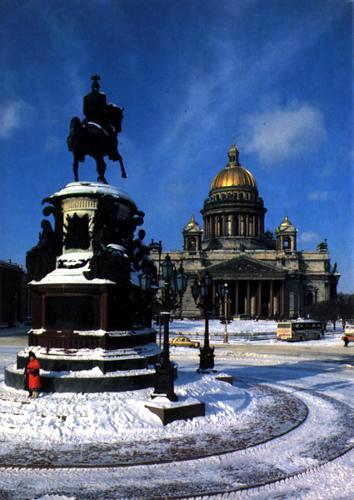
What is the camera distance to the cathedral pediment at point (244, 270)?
Answer: 342 ft

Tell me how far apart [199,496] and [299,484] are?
170cm

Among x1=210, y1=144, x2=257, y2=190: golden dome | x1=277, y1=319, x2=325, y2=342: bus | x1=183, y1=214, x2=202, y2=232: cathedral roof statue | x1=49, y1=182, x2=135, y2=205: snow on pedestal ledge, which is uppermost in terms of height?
x1=210, y1=144, x2=257, y2=190: golden dome

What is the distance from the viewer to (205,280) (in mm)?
18281

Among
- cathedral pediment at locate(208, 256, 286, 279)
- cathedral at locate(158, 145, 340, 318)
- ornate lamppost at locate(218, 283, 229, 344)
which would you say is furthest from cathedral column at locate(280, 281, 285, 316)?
ornate lamppost at locate(218, 283, 229, 344)

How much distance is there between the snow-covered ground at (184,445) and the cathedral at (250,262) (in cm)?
8348

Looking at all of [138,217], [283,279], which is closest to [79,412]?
[138,217]

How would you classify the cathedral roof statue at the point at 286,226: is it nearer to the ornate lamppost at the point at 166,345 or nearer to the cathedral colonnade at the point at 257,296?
the cathedral colonnade at the point at 257,296

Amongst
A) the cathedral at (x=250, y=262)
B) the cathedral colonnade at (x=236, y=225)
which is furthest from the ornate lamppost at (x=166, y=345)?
the cathedral colonnade at (x=236, y=225)

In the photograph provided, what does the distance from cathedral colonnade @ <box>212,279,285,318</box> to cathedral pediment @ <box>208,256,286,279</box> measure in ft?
3.36

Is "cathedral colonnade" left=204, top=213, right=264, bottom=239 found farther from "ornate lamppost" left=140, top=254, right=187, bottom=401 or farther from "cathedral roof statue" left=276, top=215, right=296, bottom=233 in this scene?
"ornate lamppost" left=140, top=254, right=187, bottom=401

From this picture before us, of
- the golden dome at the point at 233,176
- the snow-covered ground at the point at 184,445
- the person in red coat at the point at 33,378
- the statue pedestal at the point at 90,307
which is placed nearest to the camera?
the snow-covered ground at the point at 184,445

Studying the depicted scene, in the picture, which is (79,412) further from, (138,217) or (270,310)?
(270,310)

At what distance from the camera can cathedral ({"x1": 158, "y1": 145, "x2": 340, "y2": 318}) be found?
104562 mm

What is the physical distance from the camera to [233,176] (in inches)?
4929
